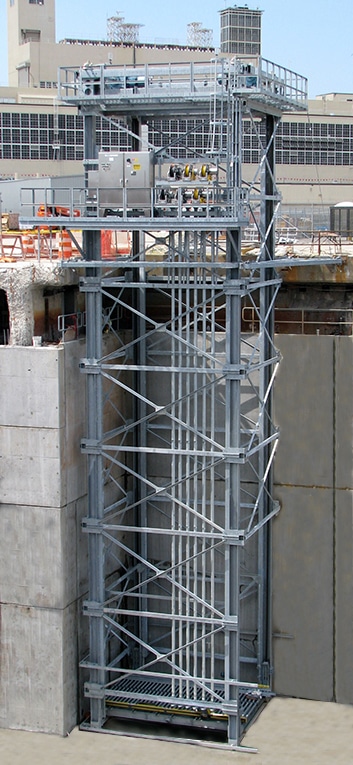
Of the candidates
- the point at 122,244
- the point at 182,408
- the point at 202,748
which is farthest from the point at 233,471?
the point at 122,244

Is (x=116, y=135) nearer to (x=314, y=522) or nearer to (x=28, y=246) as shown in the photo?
(x=28, y=246)

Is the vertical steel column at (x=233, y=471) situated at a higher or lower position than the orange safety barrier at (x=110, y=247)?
lower

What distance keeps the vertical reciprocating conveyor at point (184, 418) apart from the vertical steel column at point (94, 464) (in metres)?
0.03

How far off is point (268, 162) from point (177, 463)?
6.35 metres

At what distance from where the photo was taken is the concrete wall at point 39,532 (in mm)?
20328

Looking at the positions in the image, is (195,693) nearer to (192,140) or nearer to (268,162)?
(268,162)

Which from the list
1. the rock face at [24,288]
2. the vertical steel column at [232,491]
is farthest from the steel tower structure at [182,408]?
the rock face at [24,288]

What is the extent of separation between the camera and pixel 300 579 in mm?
22406

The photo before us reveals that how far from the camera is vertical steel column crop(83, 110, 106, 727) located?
2075 cm

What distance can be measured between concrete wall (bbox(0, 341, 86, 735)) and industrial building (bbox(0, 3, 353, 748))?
41 millimetres

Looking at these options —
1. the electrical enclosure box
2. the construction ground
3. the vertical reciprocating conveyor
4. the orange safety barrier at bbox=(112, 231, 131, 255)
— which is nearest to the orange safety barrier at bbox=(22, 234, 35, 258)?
the orange safety barrier at bbox=(112, 231, 131, 255)

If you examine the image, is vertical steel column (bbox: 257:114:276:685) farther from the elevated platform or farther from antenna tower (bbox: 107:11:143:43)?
antenna tower (bbox: 107:11:143:43)

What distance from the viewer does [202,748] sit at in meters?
20.4

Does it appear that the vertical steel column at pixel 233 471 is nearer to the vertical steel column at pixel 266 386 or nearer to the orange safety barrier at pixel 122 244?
the vertical steel column at pixel 266 386
